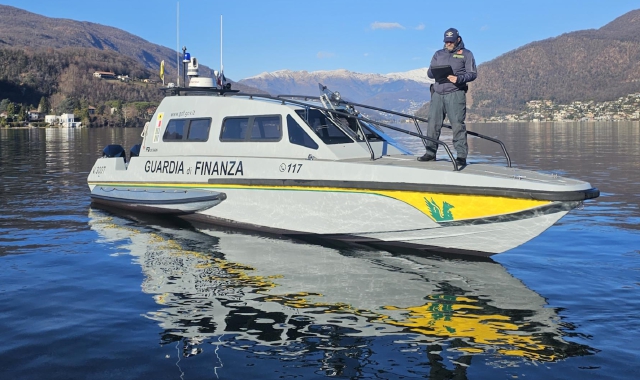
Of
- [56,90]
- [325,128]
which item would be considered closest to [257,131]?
[325,128]

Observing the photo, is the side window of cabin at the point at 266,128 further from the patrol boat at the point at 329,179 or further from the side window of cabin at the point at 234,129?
the side window of cabin at the point at 234,129

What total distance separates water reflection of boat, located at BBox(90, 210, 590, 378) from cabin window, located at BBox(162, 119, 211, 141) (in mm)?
2624

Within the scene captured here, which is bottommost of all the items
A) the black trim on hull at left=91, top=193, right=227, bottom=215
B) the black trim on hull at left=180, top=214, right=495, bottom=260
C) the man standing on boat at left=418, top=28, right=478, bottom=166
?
the black trim on hull at left=180, top=214, right=495, bottom=260

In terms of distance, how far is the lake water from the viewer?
15.9ft

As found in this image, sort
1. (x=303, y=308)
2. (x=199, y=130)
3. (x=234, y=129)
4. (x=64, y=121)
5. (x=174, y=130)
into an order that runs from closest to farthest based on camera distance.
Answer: (x=303, y=308)
(x=234, y=129)
(x=199, y=130)
(x=174, y=130)
(x=64, y=121)

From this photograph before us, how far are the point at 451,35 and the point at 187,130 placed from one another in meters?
5.50

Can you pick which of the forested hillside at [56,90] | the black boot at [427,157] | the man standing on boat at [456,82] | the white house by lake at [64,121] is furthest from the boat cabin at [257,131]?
the forested hillside at [56,90]

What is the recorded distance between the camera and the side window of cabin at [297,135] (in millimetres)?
9594

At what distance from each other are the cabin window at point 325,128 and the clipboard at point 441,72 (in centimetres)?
184

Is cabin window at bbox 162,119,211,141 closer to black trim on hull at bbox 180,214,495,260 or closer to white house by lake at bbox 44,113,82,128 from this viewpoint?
black trim on hull at bbox 180,214,495,260

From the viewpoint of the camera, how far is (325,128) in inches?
385

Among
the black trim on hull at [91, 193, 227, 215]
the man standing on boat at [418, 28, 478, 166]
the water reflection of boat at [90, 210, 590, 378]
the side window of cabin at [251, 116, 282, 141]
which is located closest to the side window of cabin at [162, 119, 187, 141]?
the black trim on hull at [91, 193, 227, 215]

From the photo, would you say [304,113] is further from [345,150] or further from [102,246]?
[102,246]

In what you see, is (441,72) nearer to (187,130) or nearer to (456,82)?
(456,82)
